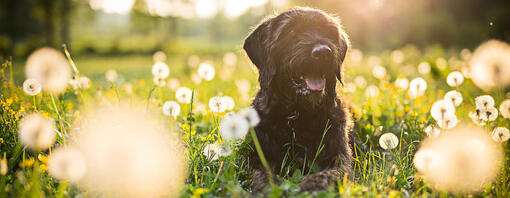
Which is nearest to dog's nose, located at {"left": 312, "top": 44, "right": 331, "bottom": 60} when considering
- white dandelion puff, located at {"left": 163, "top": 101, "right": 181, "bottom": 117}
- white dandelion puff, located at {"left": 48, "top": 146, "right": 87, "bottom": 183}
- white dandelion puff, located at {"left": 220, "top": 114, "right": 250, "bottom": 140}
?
white dandelion puff, located at {"left": 220, "top": 114, "right": 250, "bottom": 140}

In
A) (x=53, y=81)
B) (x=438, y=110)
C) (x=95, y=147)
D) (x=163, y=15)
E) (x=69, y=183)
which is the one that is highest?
(x=163, y=15)

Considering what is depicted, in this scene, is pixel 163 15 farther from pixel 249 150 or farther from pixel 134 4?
pixel 249 150

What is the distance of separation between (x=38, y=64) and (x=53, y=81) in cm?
22

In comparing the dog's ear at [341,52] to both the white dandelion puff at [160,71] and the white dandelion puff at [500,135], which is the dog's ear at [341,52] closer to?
the white dandelion puff at [500,135]

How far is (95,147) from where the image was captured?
124 inches

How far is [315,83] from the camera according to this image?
345 cm

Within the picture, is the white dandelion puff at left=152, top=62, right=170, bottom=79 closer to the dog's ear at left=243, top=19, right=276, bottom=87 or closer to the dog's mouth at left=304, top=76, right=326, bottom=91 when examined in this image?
the dog's ear at left=243, top=19, right=276, bottom=87

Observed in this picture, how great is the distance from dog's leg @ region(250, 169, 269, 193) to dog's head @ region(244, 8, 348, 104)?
859 millimetres

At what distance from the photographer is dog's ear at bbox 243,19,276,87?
3658 mm

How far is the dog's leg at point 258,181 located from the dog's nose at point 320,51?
1242 mm

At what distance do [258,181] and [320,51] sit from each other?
4.50ft

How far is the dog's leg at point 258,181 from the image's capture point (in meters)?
3.03

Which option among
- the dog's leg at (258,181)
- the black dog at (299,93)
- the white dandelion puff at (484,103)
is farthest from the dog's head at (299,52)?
the white dandelion puff at (484,103)

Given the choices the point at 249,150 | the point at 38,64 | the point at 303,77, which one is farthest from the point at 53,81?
the point at 303,77
